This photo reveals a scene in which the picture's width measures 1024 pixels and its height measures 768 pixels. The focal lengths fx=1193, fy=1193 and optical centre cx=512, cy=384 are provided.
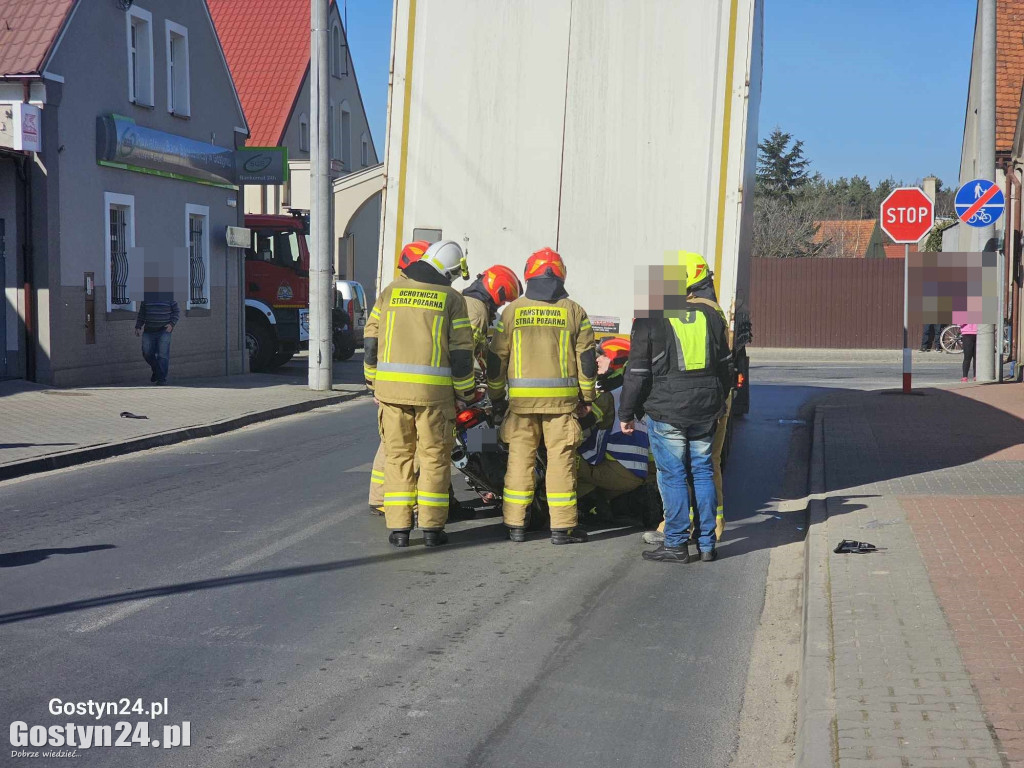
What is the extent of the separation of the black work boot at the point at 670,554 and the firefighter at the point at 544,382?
0.66m

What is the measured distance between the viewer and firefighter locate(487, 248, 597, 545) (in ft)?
25.1

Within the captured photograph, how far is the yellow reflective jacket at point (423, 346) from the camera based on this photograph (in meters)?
7.41

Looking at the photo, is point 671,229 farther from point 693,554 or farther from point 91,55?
point 91,55

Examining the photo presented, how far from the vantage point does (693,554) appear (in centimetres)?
773

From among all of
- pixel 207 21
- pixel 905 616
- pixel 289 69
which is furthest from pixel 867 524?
pixel 289 69

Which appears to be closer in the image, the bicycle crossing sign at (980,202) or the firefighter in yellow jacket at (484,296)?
the firefighter in yellow jacket at (484,296)

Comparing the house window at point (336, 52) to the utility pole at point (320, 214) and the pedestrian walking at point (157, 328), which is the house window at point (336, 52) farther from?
the pedestrian walking at point (157, 328)

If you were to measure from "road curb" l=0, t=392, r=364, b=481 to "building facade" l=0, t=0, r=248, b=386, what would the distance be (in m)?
3.63

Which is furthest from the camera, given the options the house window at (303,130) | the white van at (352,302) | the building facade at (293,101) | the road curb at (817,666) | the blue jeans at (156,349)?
Result: the house window at (303,130)

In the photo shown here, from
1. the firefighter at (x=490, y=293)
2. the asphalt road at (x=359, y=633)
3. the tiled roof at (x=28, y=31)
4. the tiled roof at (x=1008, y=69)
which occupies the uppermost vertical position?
the tiled roof at (x=1008, y=69)

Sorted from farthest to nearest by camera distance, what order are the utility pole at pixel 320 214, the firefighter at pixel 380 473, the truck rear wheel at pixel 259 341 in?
the truck rear wheel at pixel 259 341 → the utility pole at pixel 320 214 → the firefighter at pixel 380 473

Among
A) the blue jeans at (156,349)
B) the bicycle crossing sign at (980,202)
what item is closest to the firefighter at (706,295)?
the bicycle crossing sign at (980,202)

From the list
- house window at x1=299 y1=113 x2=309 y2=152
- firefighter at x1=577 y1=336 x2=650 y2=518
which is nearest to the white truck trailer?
firefighter at x1=577 y1=336 x2=650 y2=518

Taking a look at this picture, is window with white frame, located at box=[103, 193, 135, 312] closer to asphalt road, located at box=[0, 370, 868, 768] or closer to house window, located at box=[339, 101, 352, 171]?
asphalt road, located at box=[0, 370, 868, 768]
